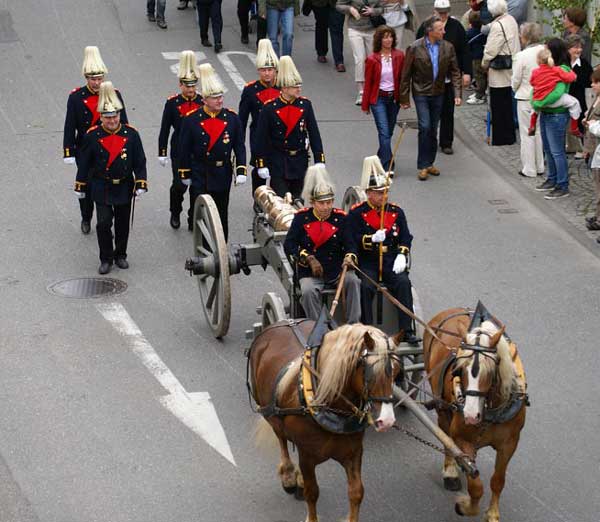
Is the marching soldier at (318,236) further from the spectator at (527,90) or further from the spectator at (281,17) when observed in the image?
the spectator at (281,17)

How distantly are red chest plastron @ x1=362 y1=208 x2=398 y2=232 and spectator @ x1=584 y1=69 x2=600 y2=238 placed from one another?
4.49 meters

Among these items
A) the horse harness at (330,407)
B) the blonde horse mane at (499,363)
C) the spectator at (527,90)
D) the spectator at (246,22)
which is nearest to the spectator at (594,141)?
the spectator at (527,90)

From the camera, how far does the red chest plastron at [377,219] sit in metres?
9.44

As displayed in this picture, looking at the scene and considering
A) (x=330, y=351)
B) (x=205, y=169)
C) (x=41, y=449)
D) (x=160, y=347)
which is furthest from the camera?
(x=205, y=169)

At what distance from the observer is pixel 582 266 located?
41.8ft

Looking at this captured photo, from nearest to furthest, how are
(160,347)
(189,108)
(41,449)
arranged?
(41,449) → (160,347) → (189,108)

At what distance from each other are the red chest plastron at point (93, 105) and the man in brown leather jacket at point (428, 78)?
4174 millimetres

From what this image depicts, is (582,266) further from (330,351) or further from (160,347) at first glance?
(330,351)

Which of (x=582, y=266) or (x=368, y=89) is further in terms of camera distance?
(x=368, y=89)

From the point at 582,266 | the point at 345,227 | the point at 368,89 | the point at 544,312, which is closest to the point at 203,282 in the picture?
the point at 345,227

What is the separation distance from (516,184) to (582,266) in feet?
9.38

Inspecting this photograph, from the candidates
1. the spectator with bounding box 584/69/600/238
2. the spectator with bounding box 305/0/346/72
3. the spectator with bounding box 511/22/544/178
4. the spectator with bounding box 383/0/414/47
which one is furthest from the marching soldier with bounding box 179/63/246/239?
the spectator with bounding box 305/0/346/72

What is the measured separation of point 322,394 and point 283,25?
13315 millimetres

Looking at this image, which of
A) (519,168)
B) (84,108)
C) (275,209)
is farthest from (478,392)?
(519,168)
